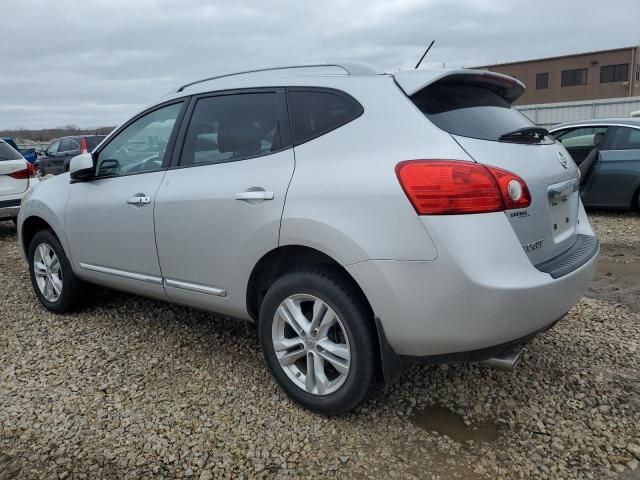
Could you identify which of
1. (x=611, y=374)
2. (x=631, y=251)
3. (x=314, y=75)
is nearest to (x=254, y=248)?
(x=314, y=75)

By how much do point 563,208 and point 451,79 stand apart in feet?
2.91

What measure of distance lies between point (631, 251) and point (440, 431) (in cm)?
481

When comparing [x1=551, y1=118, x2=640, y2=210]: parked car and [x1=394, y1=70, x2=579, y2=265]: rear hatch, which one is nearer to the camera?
[x1=394, y1=70, x2=579, y2=265]: rear hatch

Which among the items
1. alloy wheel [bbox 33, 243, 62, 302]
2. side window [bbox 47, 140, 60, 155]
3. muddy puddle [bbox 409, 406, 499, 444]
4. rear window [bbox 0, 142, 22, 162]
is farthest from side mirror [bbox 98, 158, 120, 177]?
side window [bbox 47, 140, 60, 155]

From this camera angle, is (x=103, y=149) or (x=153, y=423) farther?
(x=103, y=149)

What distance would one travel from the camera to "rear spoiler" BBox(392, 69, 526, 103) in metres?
2.59

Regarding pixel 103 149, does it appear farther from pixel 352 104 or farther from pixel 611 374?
pixel 611 374

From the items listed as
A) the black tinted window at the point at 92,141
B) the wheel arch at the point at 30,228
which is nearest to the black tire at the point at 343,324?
the wheel arch at the point at 30,228

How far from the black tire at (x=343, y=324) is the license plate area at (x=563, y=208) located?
1.03 metres

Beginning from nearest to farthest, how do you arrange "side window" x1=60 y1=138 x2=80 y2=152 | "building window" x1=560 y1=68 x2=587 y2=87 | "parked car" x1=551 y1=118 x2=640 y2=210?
"parked car" x1=551 y1=118 x2=640 y2=210 → "side window" x1=60 y1=138 x2=80 y2=152 → "building window" x1=560 y1=68 x2=587 y2=87

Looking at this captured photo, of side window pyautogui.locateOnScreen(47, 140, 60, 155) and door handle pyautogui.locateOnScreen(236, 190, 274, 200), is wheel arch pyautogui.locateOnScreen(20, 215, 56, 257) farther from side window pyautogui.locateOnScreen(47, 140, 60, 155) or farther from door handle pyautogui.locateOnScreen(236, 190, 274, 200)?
side window pyautogui.locateOnScreen(47, 140, 60, 155)

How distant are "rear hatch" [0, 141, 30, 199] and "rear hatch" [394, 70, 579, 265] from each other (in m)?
7.40

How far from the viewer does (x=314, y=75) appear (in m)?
2.92

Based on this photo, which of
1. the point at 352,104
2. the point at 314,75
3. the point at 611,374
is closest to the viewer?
the point at 352,104
